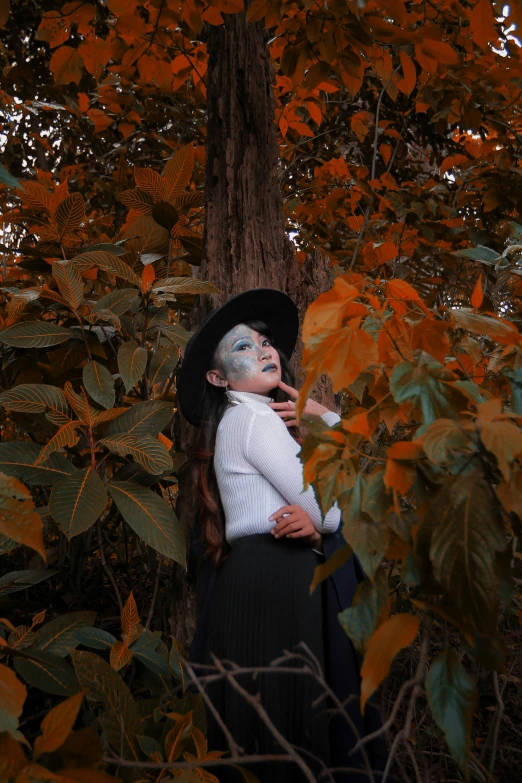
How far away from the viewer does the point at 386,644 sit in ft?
2.61

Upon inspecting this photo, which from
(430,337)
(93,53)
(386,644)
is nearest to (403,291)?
(430,337)

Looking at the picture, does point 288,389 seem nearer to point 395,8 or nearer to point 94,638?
point 94,638

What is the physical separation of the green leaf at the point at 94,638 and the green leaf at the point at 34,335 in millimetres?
765

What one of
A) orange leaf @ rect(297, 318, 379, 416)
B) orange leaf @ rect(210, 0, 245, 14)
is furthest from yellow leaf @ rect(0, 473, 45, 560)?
orange leaf @ rect(210, 0, 245, 14)

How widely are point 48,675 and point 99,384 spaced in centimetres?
72

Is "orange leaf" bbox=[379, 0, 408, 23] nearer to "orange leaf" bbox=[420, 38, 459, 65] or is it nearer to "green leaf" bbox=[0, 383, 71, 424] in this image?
"orange leaf" bbox=[420, 38, 459, 65]

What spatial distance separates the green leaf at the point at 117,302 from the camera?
6.27ft

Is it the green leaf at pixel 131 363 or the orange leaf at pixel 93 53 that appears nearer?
the green leaf at pixel 131 363

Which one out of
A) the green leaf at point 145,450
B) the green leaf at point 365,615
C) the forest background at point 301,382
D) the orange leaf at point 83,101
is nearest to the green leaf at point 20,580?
the forest background at point 301,382

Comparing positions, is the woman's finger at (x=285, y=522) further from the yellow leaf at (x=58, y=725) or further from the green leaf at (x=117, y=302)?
the yellow leaf at (x=58, y=725)

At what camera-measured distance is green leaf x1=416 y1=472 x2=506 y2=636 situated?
0.72 m

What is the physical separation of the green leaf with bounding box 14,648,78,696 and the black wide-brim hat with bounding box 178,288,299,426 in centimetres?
78

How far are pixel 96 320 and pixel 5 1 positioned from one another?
0.96 metres

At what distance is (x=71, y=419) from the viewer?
1780 millimetres
